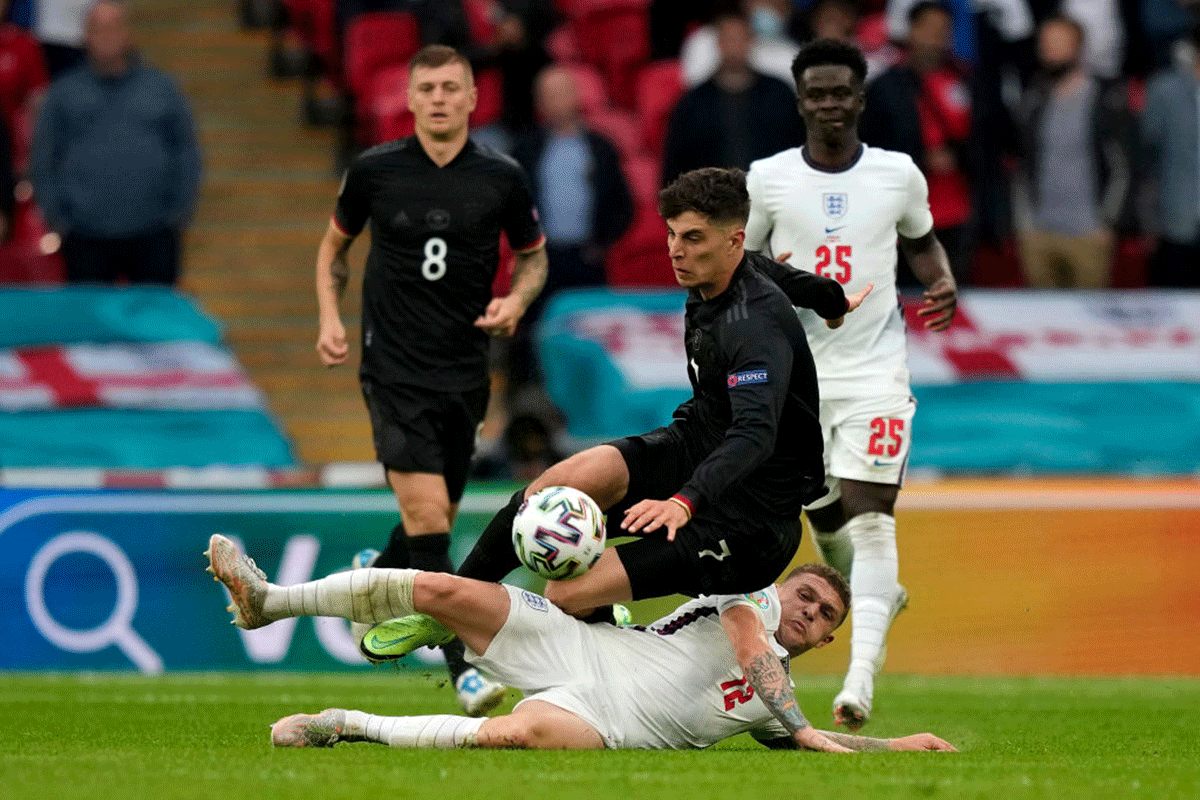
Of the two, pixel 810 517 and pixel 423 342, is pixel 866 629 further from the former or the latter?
pixel 423 342

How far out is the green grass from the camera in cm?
600

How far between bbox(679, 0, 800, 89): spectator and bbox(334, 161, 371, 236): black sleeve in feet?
19.7

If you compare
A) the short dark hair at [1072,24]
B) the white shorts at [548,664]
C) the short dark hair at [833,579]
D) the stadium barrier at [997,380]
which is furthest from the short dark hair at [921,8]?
the white shorts at [548,664]

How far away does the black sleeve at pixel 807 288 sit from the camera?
25.6ft

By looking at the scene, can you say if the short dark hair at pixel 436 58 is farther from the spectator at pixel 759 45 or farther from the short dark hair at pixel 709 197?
the spectator at pixel 759 45

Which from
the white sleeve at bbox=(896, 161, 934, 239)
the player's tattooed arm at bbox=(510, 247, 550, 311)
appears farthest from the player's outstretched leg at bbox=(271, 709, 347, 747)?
the white sleeve at bbox=(896, 161, 934, 239)

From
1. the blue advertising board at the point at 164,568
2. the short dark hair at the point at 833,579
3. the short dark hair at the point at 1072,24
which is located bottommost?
the blue advertising board at the point at 164,568

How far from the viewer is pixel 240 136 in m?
17.6

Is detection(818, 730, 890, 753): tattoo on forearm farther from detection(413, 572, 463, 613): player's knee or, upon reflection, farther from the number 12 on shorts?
the number 12 on shorts

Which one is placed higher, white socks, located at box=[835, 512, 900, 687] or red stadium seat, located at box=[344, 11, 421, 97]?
red stadium seat, located at box=[344, 11, 421, 97]

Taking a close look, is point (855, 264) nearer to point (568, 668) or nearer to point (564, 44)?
point (568, 668)

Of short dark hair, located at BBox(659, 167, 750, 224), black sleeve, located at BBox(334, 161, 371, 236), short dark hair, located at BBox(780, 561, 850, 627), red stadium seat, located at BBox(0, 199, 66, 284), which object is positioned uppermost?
short dark hair, located at BBox(659, 167, 750, 224)

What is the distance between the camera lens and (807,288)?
7824 mm

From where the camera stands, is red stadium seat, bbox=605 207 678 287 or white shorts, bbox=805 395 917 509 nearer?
white shorts, bbox=805 395 917 509
